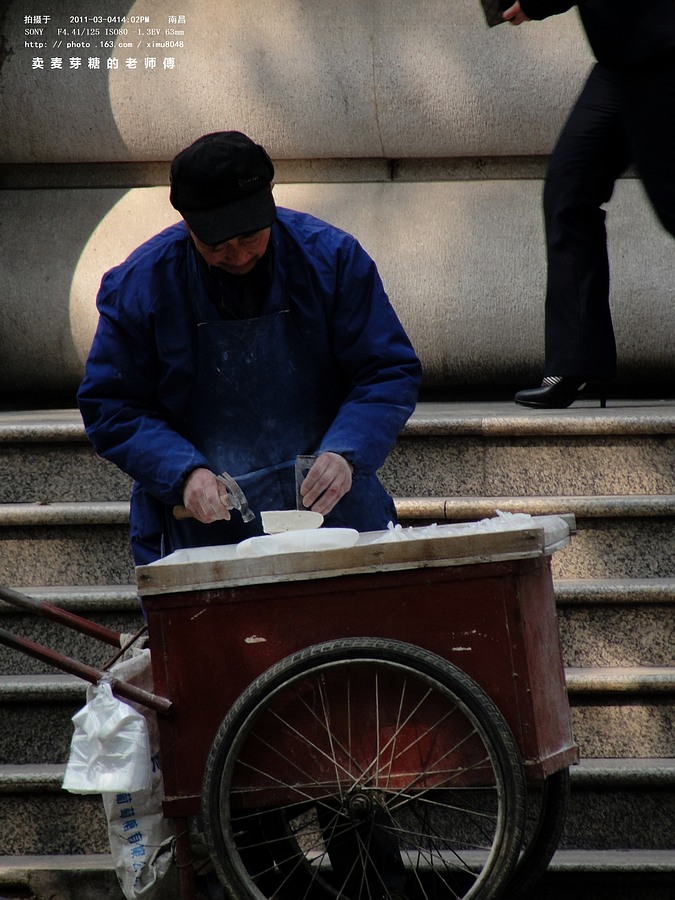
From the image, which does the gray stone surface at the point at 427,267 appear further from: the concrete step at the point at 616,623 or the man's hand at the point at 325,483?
the man's hand at the point at 325,483

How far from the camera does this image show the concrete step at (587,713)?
3486 mm

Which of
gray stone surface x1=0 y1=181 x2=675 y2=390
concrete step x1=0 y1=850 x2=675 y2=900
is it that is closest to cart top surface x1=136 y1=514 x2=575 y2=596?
concrete step x1=0 y1=850 x2=675 y2=900

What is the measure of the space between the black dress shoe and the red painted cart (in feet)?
5.98

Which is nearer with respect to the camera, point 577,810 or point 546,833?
point 546,833

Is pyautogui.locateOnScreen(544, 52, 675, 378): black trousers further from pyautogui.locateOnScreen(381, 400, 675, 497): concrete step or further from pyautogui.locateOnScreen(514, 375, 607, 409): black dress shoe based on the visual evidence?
pyautogui.locateOnScreen(381, 400, 675, 497): concrete step

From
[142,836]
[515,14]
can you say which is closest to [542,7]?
[515,14]

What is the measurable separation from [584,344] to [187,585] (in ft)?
7.16

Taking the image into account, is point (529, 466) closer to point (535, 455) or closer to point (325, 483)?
point (535, 455)

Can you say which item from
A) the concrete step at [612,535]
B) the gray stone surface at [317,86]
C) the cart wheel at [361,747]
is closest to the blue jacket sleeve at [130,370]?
the cart wheel at [361,747]

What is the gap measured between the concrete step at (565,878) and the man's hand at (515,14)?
2.53 meters

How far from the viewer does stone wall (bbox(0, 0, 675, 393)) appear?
194 inches

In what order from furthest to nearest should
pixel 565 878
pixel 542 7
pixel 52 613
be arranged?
pixel 542 7 → pixel 565 878 → pixel 52 613

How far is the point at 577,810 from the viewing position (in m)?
3.47

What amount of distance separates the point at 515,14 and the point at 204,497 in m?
2.11
